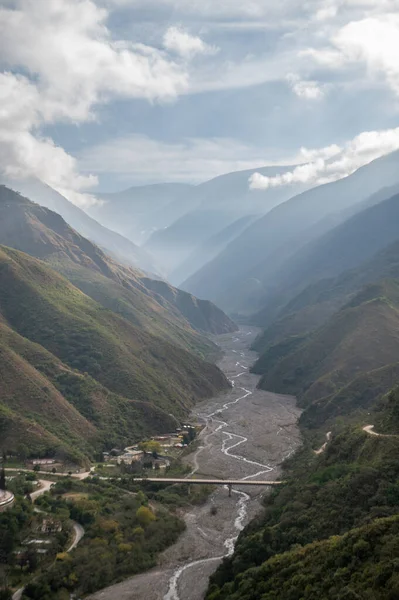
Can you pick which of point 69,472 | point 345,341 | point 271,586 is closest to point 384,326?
point 345,341

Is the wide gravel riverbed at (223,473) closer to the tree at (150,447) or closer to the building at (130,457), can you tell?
the tree at (150,447)

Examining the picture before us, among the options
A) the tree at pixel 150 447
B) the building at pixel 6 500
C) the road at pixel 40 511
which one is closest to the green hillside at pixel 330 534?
the road at pixel 40 511

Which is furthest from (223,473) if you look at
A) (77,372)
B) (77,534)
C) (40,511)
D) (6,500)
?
(77,372)

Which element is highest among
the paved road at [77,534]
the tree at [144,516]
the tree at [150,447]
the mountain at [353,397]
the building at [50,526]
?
the building at [50,526]

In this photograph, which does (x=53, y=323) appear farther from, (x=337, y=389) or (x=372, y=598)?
(x=372, y=598)

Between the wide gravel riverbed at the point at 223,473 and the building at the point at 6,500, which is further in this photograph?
the building at the point at 6,500

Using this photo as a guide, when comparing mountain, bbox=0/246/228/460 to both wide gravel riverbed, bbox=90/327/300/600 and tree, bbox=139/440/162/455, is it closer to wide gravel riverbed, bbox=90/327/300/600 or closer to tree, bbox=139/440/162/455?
tree, bbox=139/440/162/455

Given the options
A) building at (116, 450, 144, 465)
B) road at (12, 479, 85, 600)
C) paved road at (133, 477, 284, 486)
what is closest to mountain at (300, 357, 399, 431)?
paved road at (133, 477, 284, 486)
